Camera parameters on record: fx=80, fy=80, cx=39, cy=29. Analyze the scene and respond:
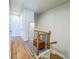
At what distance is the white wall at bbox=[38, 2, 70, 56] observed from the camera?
834mm

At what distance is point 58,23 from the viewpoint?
89 centimetres

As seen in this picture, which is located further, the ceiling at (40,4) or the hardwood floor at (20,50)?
the ceiling at (40,4)

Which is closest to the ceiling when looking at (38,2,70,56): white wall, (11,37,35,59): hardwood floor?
(38,2,70,56): white wall

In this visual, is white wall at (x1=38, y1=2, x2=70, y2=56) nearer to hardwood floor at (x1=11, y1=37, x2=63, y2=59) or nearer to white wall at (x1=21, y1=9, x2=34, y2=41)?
white wall at (x1=21, y1=9, x2=34, y2=41)

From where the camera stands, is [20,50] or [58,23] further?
[58,23]

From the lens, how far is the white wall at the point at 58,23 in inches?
32.8

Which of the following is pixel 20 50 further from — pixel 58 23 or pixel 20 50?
pixel 58 23

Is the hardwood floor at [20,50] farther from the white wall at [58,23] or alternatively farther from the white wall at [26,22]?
the white wall at [58,23]

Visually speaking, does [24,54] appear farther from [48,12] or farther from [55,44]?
[48,12]

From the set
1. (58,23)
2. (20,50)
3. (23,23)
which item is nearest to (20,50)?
(20,50)

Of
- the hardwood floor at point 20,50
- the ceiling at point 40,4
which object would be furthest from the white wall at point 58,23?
the hardwood floor at point 20,50
